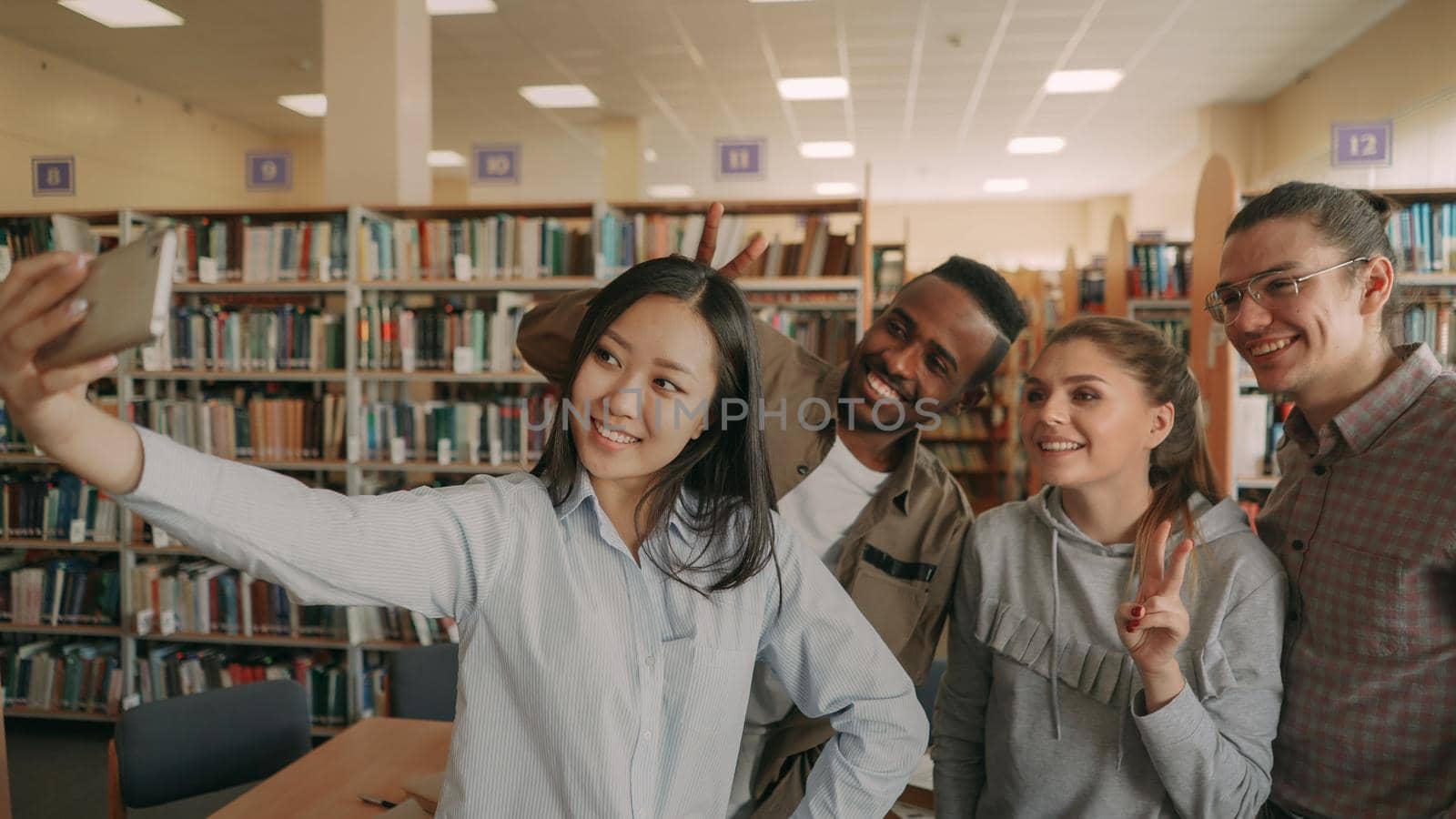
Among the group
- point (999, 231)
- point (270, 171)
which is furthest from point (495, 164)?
point (999, 231)

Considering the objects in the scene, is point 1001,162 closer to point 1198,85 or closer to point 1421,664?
point 1198,85

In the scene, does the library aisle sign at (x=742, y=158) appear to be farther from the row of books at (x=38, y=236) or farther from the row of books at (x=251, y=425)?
the row of books at (x=38, y=236)

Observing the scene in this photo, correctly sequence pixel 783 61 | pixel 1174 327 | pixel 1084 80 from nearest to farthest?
pixel 1174 327 < pixel 783 61 < pixel 1084 80

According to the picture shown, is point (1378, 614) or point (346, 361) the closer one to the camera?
point (1378, 614)

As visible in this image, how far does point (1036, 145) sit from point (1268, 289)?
9.35m

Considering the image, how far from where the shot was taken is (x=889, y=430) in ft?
6.26

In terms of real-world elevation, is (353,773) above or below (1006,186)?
below

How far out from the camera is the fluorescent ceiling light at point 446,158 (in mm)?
10102

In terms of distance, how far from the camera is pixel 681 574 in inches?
44.3

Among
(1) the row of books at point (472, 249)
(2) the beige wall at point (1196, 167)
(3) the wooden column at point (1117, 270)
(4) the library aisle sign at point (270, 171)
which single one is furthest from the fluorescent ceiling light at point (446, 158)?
(2) the beige wall at point (1196, 167)

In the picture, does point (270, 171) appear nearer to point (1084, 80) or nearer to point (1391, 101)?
point (1084, 80)

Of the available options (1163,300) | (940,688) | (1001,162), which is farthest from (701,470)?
(1001,162)

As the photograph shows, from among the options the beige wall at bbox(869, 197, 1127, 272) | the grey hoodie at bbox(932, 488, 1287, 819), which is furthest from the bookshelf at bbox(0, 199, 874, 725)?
the beige wall at bbox(869, 197, 1127, 272)

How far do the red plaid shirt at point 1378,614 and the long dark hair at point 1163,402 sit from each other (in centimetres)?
18
